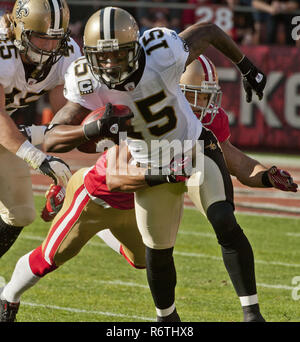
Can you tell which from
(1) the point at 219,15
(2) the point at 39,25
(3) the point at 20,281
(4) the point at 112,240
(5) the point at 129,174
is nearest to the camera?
(5) the point at 129,174

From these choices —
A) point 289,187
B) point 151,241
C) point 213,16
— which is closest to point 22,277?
point 151,241

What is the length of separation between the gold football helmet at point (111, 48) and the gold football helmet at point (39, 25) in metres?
0.64

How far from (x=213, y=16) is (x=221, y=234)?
7489 mm

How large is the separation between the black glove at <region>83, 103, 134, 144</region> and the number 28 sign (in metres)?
7.58

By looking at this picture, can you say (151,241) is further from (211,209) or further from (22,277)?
(22,277)

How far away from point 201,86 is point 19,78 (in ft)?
3.17

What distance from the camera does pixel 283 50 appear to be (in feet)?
34.6

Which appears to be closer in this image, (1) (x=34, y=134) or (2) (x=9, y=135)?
(2) (x=9, y=135)

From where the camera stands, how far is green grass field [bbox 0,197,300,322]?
167 inches

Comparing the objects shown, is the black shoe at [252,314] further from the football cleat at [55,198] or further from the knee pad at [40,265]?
the football cleat at [55,198]

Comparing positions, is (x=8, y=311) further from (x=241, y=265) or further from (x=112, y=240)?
(x=241, y=265)

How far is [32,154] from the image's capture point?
377 cm

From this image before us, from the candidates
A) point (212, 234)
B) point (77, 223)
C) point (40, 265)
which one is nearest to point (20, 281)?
point (40, 265)

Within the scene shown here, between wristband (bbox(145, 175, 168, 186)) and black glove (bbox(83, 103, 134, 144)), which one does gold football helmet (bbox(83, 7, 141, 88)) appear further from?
wristband (bbox(145, 175, 168, 186))
